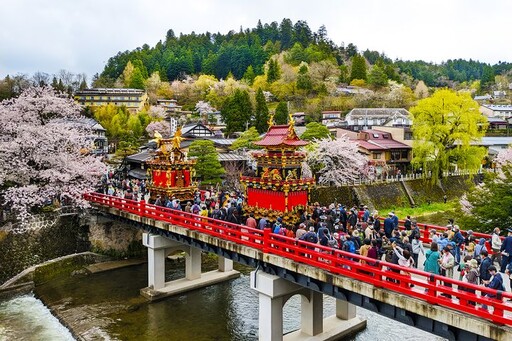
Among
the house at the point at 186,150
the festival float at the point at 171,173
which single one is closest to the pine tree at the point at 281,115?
the house at the point at 186,150

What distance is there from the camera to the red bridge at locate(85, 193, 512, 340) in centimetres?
1142

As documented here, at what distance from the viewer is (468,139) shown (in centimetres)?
5000

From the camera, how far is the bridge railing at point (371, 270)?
11.6 meters

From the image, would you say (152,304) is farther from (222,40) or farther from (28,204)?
(222,40)

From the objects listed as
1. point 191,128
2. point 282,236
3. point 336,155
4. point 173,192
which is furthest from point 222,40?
point 282,236

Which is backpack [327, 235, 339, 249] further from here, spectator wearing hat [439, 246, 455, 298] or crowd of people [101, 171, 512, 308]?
spectator wearing hat [439, 246, 455, 298]

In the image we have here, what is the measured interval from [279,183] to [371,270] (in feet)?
31.1

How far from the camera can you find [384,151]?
58875 mm

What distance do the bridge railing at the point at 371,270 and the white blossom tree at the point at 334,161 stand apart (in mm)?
28865

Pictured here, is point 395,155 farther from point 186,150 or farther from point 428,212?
point 186,150

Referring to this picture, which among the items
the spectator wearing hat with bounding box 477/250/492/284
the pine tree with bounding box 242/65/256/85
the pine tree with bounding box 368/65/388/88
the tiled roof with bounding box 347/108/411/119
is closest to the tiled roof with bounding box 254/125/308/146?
the spectator wearing hat with bounding box 477/250/492/284

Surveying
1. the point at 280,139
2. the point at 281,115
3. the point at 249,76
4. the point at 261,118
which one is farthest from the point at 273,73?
the point at 280,139

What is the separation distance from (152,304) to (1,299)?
1006 cm

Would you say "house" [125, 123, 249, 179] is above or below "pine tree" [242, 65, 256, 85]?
below
